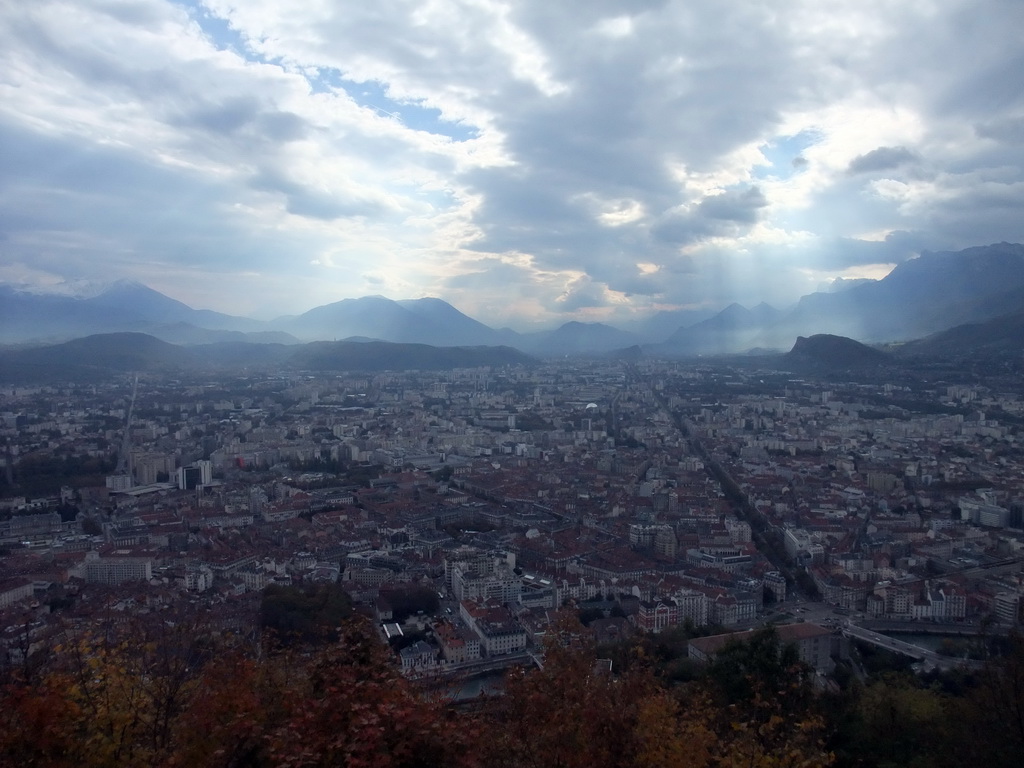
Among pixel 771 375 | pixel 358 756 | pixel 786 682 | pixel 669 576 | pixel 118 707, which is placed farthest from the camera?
pixel 771 375

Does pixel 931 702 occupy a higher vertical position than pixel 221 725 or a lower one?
lower

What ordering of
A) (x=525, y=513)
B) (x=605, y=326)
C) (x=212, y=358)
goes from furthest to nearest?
1. (x=605, y=326)
2. (x=212, y=358)
3. (x=525, y=513)

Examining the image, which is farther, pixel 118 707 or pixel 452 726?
pixel 118 707

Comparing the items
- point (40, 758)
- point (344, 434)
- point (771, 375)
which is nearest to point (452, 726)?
point (40, 758)

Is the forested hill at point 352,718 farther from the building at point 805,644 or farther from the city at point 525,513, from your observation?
the building at point 805,644

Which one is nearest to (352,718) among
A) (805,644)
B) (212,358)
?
(805,644)

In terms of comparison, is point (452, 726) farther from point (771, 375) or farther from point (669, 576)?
point (771, 375)

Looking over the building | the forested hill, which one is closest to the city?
the building

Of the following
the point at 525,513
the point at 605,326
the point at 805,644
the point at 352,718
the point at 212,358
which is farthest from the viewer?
the point at 605,326

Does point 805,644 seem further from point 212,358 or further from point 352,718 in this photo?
point 212,358
